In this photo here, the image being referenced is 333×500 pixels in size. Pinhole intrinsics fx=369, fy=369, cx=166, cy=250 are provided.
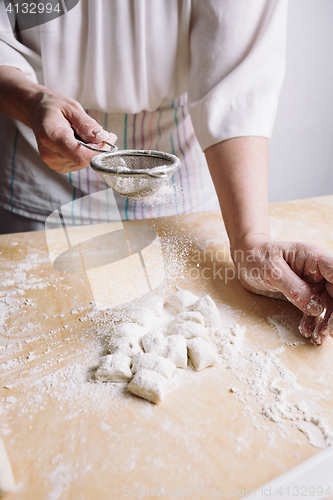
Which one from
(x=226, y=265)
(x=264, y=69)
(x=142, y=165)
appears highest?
(x=264, y=69)

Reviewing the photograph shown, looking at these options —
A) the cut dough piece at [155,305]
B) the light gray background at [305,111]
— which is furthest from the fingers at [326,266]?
the light gray background at [305,111]

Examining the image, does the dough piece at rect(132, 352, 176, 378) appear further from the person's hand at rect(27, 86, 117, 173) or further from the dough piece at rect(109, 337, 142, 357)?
the person's hand at rect(27, 86, 117, 173)

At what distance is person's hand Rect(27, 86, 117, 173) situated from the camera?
78 cm

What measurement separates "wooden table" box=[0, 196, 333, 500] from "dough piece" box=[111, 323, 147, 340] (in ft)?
0.13

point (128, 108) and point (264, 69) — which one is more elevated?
point (264, 69)

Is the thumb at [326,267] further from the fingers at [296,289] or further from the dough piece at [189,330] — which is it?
the dough piece at [189,330]

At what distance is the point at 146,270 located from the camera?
0.93 meters

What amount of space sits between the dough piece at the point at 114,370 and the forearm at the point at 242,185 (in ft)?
1.35

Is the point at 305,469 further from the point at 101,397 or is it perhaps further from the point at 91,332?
the point at 91,332

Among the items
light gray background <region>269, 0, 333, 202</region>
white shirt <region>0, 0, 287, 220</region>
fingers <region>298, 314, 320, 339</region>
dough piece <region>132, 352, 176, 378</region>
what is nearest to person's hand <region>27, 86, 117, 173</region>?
white shirt <region>0, 0, 287, 220</region>

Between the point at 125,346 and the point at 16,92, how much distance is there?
0.75m

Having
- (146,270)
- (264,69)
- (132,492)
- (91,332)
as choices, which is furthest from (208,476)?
(264,69)

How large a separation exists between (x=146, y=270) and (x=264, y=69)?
636 millimetres

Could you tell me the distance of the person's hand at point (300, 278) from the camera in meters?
0.71
